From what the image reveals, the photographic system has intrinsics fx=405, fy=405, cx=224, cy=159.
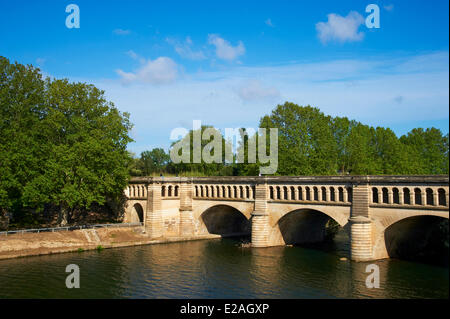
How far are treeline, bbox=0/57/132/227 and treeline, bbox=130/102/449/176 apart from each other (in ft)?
46.4

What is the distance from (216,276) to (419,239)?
81.5 feet

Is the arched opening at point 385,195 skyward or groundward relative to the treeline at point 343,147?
groundward

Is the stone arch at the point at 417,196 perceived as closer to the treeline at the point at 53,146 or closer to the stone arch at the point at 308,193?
the stone arch at the point at 308,193

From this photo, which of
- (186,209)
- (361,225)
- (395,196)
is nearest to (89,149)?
(186,209)

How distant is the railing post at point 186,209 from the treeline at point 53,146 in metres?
9.06

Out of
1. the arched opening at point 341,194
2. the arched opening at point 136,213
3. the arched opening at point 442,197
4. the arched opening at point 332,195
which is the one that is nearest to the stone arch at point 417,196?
the arched opening at point 442,197

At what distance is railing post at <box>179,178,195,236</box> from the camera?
203 ft

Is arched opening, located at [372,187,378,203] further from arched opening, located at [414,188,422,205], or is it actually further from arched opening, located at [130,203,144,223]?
arched opening, located at [130,203,144,223]

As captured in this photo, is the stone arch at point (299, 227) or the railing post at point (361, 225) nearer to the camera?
the railing post at point (361, 225)

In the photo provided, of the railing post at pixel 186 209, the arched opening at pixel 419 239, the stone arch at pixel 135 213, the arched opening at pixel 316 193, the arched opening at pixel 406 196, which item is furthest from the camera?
the stone arch at pixel 135 213

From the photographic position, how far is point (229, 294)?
3372cm

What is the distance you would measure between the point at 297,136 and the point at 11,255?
44429 mm

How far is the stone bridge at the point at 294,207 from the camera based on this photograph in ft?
131
